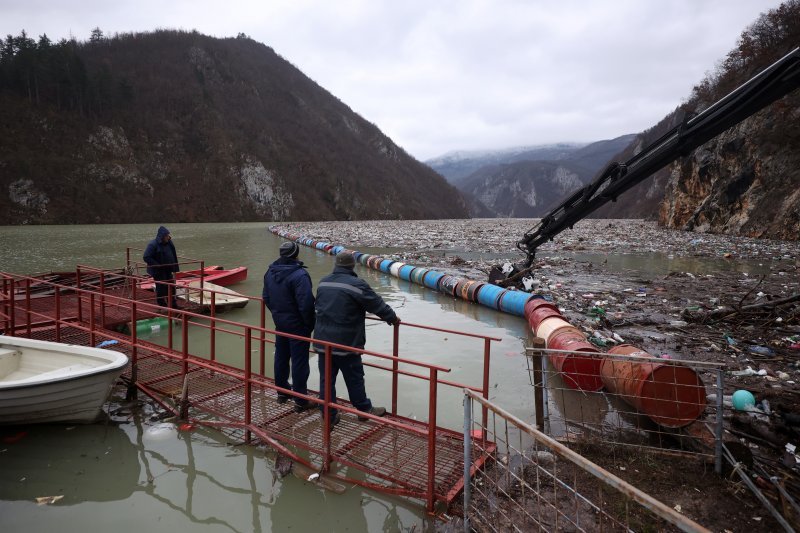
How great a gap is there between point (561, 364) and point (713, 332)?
12.9 ft

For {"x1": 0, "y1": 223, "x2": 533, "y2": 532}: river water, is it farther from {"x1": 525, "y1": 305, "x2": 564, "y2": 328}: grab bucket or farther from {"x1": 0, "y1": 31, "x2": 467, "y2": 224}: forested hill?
{"x1": 0, "y1": 31, "x2": 467, "y2": 224}: forested hill

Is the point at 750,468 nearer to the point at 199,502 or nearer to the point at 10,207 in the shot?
the point at 199,502

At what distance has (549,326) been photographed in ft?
21.4

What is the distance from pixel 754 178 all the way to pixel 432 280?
88.2ft

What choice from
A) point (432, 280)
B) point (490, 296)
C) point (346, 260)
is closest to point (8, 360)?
point (346, 260)

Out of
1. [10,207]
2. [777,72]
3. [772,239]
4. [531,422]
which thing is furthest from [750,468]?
[10,207]

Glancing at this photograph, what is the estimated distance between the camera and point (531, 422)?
4941 mm

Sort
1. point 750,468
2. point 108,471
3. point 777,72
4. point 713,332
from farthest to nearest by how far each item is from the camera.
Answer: point 713,332, point 777,72, point 108,471, point 750,468

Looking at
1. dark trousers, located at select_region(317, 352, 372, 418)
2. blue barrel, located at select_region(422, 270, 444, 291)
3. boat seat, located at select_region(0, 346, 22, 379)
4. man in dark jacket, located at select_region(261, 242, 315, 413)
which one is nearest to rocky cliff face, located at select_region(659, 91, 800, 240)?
blue barrel, located at select_region(422, 270, 444, 291)

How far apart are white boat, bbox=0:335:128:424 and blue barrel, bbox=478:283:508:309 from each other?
7.39 m

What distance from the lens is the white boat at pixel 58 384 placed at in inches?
158

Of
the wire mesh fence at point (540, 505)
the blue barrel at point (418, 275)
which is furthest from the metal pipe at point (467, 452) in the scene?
the blue barrel at point (418, 275)

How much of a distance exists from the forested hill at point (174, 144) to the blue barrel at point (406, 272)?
52.5 meters

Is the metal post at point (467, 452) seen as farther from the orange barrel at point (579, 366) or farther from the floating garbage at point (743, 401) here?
the floating garbage at point (743, 401)
